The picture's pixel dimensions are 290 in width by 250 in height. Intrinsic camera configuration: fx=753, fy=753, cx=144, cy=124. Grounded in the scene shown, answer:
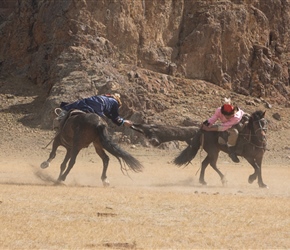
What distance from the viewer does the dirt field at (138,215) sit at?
879 centimetres

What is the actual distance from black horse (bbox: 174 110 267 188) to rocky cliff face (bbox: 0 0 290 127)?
1177cm

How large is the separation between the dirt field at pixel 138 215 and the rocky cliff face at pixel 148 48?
1276cm

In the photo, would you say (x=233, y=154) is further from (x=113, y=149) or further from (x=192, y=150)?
(x=113, y=149)

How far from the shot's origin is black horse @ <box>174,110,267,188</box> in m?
16.2

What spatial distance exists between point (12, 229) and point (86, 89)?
19.5 metres

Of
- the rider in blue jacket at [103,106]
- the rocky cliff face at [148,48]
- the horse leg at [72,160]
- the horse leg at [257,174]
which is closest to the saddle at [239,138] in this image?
the horse leg at [257,174]

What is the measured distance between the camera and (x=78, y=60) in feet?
98.5

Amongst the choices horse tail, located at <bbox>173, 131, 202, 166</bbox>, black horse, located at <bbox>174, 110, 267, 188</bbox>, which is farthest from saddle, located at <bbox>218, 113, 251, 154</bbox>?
horse tail, located at <bbox>173, 131, 202, 166</bbox>

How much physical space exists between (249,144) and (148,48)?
16777 mm

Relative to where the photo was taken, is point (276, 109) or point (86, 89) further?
point (276, 109)

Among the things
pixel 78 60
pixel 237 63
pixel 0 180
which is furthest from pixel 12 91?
pixel 0 180

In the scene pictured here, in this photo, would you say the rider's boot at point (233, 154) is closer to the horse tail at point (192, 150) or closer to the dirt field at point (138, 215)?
the dirt field at point (138, 215)

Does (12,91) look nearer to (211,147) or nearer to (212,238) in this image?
(211,147)

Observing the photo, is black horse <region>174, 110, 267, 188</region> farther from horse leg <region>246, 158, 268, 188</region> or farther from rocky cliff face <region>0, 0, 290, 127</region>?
rocky cliff face <region>0, 0, 290, 127</region>
